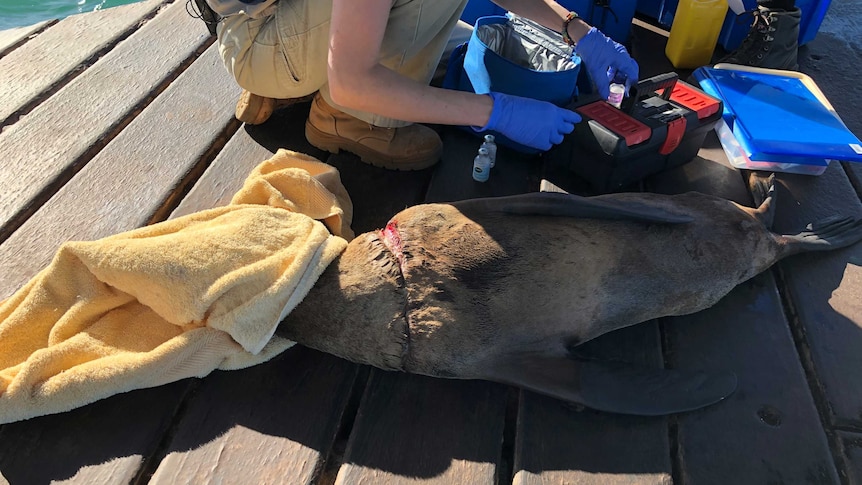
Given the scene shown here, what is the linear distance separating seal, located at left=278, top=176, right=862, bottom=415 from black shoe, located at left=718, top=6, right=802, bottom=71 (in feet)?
6.39

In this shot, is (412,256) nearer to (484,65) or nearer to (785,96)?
(484,65)

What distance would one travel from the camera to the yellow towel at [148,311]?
1.86 m

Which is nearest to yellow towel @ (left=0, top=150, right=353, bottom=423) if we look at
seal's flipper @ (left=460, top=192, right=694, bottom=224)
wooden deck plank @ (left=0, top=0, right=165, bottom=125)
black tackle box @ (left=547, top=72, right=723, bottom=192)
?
seal's flipper @ (left=460, top=192, right=694, bottom=224)

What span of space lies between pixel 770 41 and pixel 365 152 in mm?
2534

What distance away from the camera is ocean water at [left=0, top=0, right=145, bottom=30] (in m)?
7.63

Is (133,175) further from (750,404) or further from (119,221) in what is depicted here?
(750,404)

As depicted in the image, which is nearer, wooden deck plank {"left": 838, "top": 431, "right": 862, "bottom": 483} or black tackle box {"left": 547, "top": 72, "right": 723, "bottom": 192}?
wooden deck plank {"left": 838, "top": 431, "right": 862, "bottom": 483}

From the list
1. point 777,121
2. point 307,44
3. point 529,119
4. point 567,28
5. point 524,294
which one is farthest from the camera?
point 567,28

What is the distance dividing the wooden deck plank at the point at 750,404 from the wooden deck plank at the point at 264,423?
1136 mm

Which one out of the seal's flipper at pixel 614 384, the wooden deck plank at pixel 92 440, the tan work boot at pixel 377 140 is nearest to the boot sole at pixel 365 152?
the tan work boot at pixel 377 140

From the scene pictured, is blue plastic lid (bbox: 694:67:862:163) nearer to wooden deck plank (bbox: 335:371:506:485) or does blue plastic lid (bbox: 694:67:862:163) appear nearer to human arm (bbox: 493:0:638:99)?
human arm (bbox: 493:0:638:99)

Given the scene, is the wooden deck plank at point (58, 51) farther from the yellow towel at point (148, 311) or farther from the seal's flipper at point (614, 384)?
the seal's flipper at point (614, 384)

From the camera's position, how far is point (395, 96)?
92.7 inches

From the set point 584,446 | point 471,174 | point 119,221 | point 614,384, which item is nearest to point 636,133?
point 471,174
